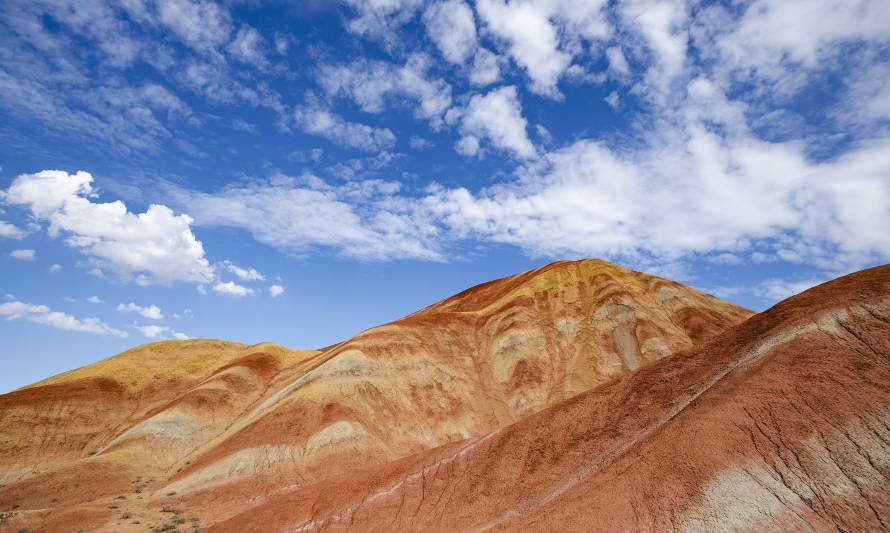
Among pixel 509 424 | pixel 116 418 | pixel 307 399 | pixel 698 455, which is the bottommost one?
pixel 698 455

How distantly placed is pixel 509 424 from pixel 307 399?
18781 mm

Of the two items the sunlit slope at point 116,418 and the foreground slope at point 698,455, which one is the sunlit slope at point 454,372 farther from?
the foreground slope at point 698,455

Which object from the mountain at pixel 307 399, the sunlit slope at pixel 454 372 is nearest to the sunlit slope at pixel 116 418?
the mountain at pixel 307 399

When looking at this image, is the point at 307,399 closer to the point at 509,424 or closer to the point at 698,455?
the point at 509,424

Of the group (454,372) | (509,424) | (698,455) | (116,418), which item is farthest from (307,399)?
(698,455)

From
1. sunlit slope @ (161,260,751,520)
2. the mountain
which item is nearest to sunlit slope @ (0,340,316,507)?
the mountain

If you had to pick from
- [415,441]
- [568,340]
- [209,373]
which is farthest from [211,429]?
[568,340]

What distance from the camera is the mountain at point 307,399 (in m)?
34.2

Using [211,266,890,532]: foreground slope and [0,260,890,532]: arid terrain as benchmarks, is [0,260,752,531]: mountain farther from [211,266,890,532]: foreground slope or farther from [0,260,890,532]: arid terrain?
[211,266,890,532]: foreground slope

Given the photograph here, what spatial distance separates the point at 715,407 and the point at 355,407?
3183cm

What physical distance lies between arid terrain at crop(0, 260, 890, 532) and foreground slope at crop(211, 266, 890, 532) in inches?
2.9

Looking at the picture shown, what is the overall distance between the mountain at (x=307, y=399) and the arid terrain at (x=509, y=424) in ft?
0.72

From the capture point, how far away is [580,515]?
651 inches

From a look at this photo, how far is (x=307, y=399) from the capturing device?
4231cm
